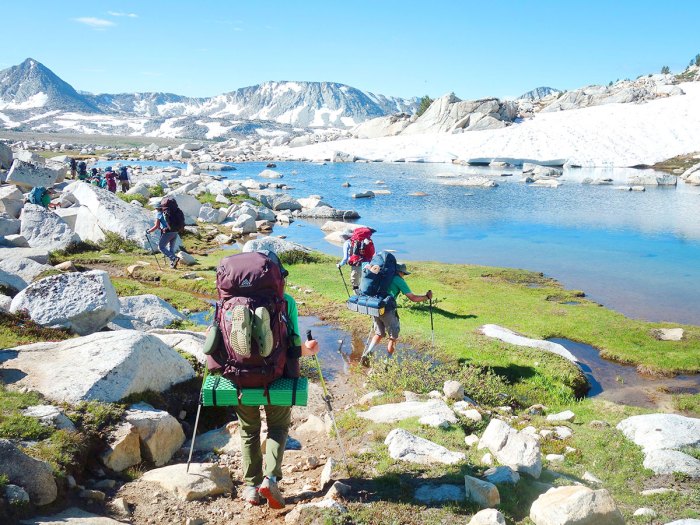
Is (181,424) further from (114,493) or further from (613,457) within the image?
(613,457)

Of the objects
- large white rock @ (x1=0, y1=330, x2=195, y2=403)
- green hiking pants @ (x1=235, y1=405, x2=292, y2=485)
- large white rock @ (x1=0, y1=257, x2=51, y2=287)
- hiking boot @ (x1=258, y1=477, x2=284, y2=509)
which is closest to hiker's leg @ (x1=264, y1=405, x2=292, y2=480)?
green hiking pants @ (x1=235, y1=405, x2=292, y2=485)

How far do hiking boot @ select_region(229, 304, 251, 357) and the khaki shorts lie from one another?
286 inches

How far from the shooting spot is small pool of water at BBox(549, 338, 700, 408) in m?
13.0

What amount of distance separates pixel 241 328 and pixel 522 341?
1143 centimetres

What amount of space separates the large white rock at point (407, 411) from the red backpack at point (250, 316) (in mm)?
3543

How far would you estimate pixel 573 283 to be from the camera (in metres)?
24.6

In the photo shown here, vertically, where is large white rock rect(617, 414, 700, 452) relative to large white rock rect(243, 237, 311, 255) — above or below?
below

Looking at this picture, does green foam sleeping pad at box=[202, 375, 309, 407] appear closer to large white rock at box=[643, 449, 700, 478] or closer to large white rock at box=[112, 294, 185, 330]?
large white rock at box=[643, 449, 700, 478]

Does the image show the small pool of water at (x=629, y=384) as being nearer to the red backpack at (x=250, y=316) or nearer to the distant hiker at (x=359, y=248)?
the distant hiker at (x=359, y=248)

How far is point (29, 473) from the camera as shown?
5.59 m

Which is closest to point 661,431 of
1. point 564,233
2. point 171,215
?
point 171,215

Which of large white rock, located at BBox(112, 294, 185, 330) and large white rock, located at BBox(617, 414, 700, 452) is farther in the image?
large white rock, located at BBox(112, 294, 185, 330)

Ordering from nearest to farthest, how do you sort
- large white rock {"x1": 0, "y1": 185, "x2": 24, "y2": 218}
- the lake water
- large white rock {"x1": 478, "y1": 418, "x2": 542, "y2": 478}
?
large white rock {"x1": 478, "y1": 418, "x2": 542, "y2": 478} < the lake water < large white rock {"x1": 0, "y1": 185, "x2": 24, "y2": 218}

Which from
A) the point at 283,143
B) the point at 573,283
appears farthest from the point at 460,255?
the point at 283,143
